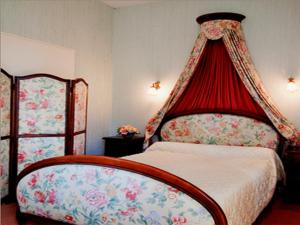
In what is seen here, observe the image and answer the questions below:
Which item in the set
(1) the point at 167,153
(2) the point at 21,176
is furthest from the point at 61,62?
(2) the point at 21,176

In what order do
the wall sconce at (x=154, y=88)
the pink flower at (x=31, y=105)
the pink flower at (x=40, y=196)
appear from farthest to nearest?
the wall sconce at (x=154, y=88) → the pink flower at (x=31, y=105) → the pink flower at (x=40, y=196)

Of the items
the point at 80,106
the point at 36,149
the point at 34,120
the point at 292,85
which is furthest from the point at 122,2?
the point at 292,85

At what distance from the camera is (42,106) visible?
13.1 ft

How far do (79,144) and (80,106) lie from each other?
0.53 m

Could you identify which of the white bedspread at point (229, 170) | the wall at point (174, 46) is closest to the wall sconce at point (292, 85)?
the wall at point (174, 46)

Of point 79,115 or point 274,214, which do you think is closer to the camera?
point 274,214

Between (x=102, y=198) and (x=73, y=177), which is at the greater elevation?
(x=73, y=177)

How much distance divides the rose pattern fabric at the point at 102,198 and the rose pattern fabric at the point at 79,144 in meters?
1.64

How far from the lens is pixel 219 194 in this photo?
2.37 meters

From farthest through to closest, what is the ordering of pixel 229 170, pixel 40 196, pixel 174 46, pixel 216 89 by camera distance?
pixel 174 46 → pixel 216 89 → pixel 229 170 → pixel 40 196

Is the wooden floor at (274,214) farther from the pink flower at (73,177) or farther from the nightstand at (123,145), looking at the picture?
the nightstand at (123,145)

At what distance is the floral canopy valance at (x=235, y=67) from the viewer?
4.15 meters

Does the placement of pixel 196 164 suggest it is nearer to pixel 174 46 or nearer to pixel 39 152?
pixel 39 152

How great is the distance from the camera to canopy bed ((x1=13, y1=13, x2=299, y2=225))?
2.15m
